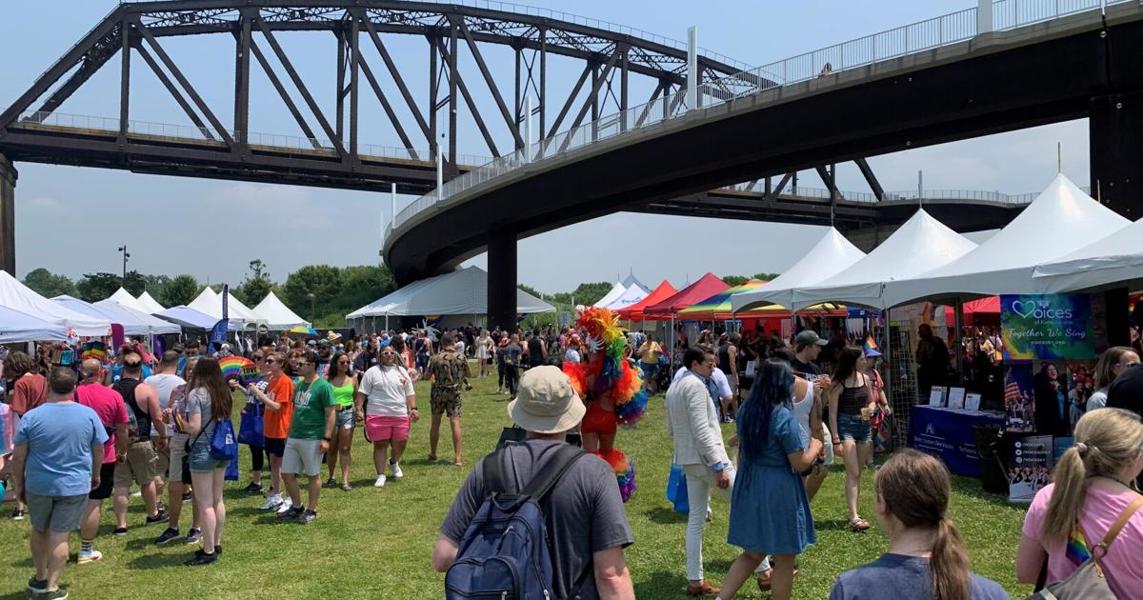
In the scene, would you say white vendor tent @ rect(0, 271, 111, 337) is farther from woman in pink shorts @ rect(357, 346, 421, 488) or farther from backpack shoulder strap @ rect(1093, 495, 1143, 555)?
backpack shoulder strap @ rect(1093, 495, 1143, 555)

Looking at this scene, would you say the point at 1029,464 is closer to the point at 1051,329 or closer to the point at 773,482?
the point at 1051,329

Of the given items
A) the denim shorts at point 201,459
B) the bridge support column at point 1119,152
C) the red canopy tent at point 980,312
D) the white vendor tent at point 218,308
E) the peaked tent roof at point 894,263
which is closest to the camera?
the denim shorts at point 201,459

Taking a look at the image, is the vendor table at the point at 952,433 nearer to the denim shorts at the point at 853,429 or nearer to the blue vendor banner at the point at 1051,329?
the blue vendor banner at the point at 1051,329

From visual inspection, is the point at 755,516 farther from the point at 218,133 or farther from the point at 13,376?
the point at 218,133

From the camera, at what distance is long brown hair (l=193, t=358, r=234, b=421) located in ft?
21.7

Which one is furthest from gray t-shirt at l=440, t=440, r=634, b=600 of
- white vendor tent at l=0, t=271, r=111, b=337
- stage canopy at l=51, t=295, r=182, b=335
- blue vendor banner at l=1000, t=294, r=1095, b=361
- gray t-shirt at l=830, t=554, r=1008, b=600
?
stage canopy at l=51, t=295, r=182, b=335

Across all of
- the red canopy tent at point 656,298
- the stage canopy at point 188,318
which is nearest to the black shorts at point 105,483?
the red canopy tent at point 656,298

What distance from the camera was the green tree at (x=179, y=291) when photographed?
87875 millimetres

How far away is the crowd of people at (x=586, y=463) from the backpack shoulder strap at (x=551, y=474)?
14 millimetres

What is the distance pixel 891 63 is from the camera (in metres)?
20.8

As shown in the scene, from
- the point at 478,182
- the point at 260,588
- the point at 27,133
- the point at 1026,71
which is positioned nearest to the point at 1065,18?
the point at 1026,71

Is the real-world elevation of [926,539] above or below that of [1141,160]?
below

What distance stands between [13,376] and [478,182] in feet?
98.6

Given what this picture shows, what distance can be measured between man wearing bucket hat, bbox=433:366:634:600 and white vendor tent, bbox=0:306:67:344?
13.6 metres
